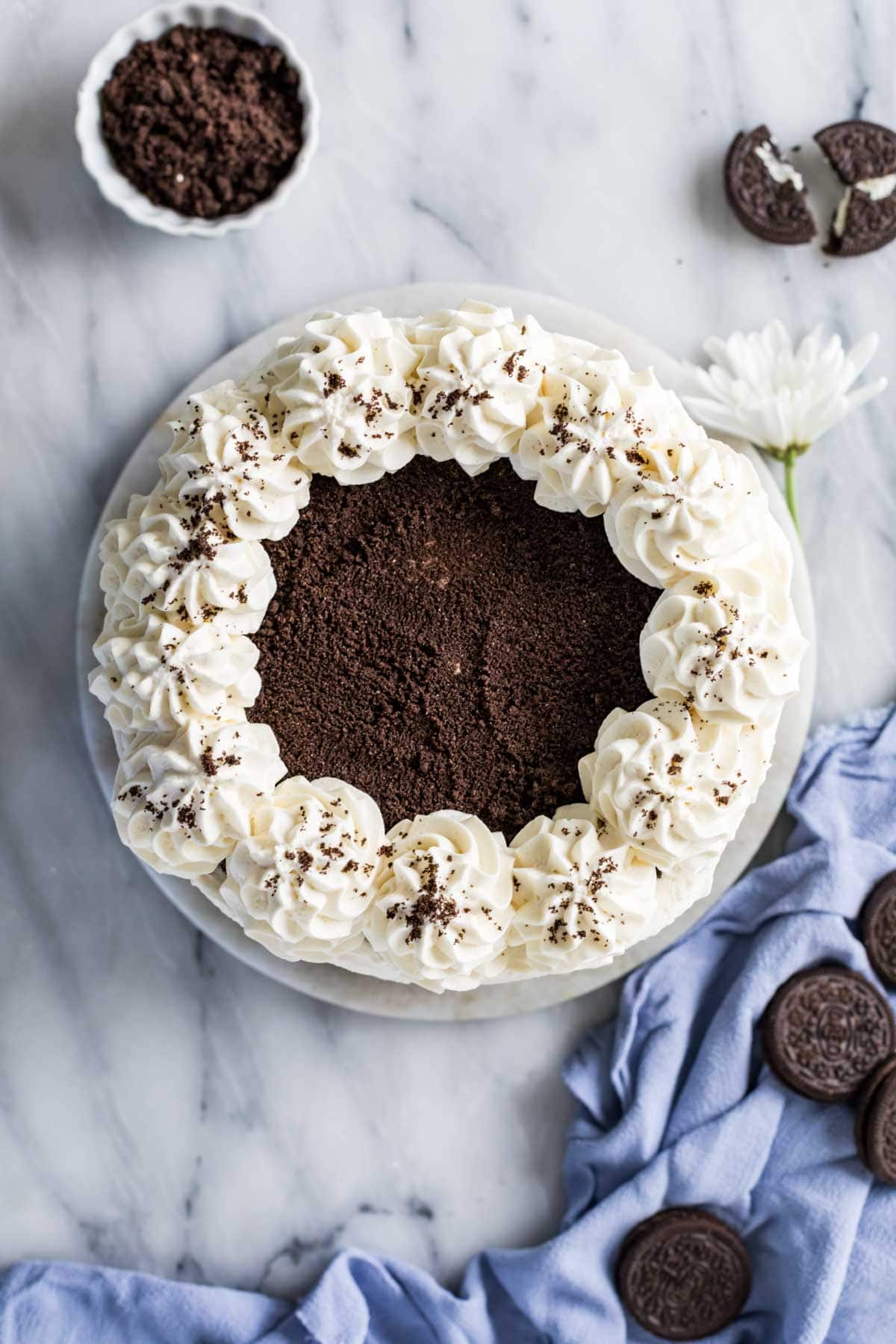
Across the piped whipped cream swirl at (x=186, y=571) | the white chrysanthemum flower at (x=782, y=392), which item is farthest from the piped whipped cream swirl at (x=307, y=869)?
the white chrysanthemum flower at (x=782, y=392)

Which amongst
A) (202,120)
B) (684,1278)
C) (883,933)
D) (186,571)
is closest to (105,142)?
(202,120)

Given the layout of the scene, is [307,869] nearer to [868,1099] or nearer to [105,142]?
[868,1099]

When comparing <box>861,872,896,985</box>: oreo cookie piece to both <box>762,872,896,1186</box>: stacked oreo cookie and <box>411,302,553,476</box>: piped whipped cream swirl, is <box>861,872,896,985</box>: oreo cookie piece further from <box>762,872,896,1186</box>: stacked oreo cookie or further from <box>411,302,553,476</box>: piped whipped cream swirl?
<box>411,302,553,476</box>: piped whipped cream swirl

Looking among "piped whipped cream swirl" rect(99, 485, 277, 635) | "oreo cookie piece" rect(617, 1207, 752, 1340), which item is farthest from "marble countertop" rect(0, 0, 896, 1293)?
"piped whipped cream swirl" rect(99, 485, 277, 635)

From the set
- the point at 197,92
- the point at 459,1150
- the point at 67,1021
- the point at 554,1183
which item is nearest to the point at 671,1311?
the point at 554,1183

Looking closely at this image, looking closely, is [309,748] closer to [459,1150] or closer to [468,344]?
[468,344]

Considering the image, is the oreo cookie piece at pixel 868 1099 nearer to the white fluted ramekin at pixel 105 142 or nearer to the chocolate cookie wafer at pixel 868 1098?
the chocolate cookie wafer at pixel 868 1098
